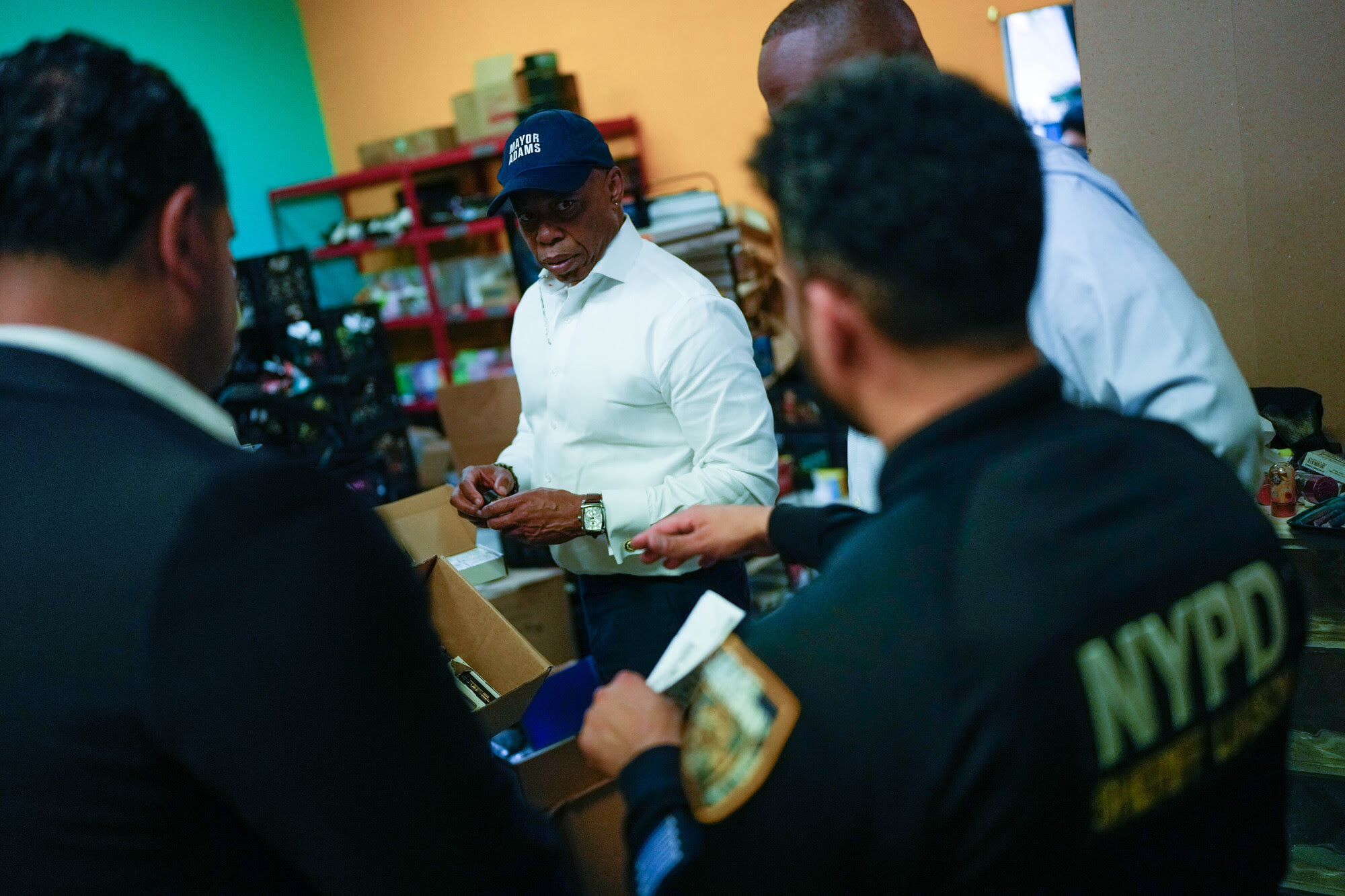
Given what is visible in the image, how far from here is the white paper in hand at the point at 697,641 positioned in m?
0.84

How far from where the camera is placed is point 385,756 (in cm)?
64

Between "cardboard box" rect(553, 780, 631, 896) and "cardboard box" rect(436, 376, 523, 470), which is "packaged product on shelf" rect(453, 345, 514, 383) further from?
"cardboard box" rect(553, 780, 631, 896)

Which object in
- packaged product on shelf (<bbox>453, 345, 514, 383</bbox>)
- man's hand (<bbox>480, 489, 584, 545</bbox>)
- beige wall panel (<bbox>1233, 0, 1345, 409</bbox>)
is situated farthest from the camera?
packaged product on shelf (<bbox>453, 345, 514, 383</bbox>)

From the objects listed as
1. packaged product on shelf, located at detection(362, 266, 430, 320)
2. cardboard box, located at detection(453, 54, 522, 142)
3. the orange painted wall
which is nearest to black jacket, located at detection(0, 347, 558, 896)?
the orange painted wall

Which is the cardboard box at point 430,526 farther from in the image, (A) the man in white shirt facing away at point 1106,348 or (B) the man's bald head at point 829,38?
(B) the man's bald head at point 829,38

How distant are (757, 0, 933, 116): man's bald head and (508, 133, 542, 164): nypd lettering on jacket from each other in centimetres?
50

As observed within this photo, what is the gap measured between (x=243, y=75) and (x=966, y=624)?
6344 millimetres

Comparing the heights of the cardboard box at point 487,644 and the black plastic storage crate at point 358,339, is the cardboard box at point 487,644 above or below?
below

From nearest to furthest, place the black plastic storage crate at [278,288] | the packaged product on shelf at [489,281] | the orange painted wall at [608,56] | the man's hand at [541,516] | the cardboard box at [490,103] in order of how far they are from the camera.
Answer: the man's hand at [541,516], the black plastic storage crate at [278,288], the orange painted wall at [608,56], the cardboard box at [490,103], the packaged product on shelf at [489,281]

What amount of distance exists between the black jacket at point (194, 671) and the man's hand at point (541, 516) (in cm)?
107

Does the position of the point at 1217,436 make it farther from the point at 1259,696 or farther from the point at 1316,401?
the point at 1316,401

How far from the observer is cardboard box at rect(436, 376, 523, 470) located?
2.86 meters

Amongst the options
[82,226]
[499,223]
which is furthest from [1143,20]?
[499,223]

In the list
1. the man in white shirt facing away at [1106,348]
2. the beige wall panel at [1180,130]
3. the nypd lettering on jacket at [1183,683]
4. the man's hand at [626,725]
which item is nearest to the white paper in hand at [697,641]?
the man's hand at [626,725]
